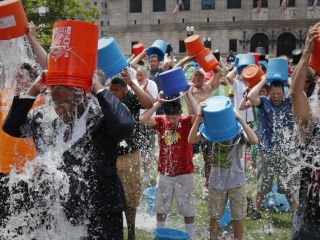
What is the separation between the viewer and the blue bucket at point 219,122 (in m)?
4.30

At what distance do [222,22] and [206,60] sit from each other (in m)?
55.4

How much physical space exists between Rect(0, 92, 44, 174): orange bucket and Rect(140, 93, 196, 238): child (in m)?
1.57

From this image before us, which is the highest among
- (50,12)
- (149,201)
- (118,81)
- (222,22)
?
(50,12)

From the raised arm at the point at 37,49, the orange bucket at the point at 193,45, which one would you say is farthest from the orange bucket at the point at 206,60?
the raised arm at the point at 37,49

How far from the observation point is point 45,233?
3119 mm

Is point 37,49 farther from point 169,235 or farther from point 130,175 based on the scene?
point 169,235

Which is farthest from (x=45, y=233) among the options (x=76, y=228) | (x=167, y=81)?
(x=167, y=81)

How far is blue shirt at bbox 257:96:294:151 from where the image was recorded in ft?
18.3

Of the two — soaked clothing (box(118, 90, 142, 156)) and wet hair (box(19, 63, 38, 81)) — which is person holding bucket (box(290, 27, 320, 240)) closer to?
wet hair (box(19, 63, 38, 81))

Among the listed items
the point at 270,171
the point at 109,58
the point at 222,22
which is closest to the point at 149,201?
the point at 270,171

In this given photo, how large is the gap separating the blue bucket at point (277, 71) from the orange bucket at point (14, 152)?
10.4 feet

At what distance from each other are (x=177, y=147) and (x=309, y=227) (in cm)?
219

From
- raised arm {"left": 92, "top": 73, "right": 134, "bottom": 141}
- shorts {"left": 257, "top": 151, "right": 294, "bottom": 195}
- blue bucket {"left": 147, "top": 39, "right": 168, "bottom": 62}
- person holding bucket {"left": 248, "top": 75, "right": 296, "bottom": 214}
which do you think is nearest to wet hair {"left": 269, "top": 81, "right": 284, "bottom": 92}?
person holding bucket {"left": 248, "top": 75, "right": 296, "bottom": 214}

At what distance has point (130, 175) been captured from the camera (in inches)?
185
